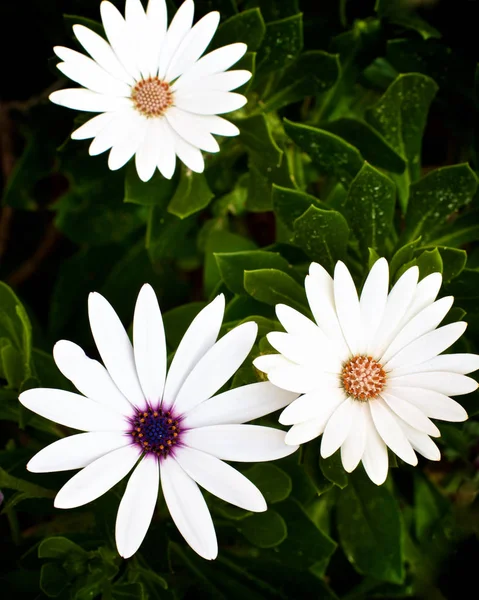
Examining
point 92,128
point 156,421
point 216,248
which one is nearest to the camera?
point 156,421

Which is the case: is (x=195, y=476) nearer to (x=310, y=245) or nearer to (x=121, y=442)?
(x=121, y=442)

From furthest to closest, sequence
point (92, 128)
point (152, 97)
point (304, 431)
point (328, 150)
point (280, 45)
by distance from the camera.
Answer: point (280, 45) → point (328, 150) → point (152, 97) → point (92, 128) → point (304, 431)

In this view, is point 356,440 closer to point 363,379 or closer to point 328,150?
point 363,379

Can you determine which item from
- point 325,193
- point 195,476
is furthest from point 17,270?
point 195,476

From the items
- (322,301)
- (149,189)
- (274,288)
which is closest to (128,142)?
(149,189)

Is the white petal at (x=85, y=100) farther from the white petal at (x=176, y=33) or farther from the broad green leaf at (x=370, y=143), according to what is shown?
the broad green leaf at (x=370, y=143)

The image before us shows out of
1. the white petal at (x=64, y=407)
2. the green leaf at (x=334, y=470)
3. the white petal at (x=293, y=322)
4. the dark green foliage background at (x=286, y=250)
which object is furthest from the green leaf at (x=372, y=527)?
the white petal at (x=64, y=407)

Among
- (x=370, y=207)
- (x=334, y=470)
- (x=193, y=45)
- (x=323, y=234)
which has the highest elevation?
(x=193, y=45)
